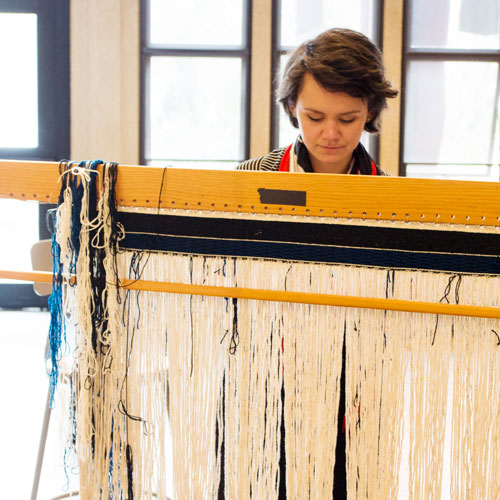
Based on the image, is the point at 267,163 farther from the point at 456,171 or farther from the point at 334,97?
the point at 456,171

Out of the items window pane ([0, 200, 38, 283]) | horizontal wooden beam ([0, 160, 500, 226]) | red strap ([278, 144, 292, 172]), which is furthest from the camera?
window pane ([0, 200, 38, 283])

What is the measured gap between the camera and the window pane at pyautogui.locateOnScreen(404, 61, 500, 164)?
3490 mm

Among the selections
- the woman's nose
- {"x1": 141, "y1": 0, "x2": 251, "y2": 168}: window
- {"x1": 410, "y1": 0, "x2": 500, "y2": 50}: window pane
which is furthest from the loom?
{"x1": 410, "y1": 0, "x2": 500, "y2": 50}: window pane

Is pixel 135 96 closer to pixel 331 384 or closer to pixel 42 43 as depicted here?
pixel 42 43

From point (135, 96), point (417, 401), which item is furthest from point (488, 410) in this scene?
point (135, 96)

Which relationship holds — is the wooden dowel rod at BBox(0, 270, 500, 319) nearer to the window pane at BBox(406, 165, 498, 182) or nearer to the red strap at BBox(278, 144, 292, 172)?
the red strap at BBox(278, 144, 292, 172)

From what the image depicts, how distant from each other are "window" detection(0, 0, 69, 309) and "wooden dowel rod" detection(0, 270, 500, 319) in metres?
2.99

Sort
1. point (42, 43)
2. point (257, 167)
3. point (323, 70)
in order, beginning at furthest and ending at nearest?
point (42, 43) < point (257, 167) < point (323, 70)

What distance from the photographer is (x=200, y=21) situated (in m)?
3.44

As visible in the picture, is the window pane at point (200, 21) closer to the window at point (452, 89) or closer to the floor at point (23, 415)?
the window at point (452, 89)

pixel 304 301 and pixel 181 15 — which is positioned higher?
pixel 181 15

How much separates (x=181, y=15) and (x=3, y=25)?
1.21 meters

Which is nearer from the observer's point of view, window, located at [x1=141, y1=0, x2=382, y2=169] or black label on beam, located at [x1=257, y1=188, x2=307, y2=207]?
black label on beam, located at [x1=257, y1=188, x2=307, y2=207]

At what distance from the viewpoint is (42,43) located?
341 cm
